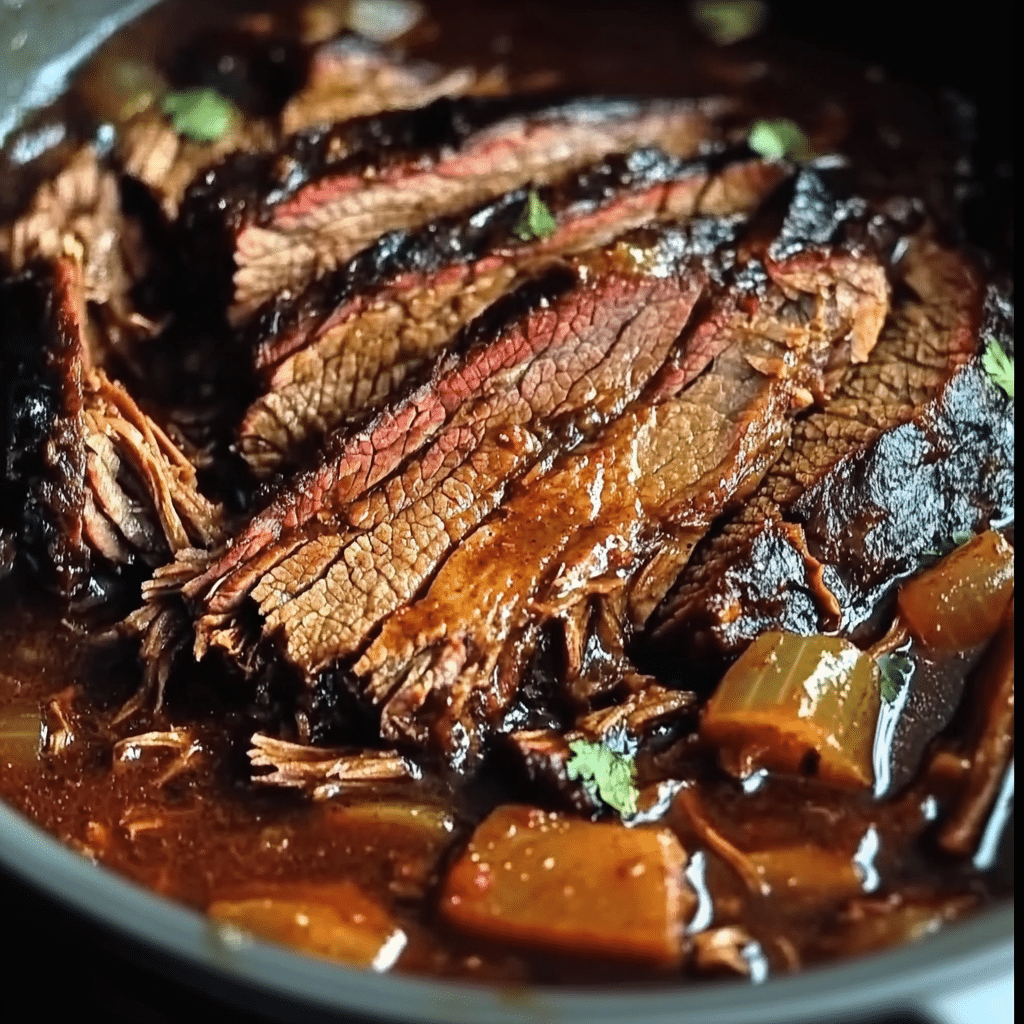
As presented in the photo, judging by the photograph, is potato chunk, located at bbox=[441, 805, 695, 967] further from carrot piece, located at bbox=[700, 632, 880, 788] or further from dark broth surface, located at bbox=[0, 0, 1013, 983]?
carrot piece, located at bbox=[700, 632, 880, 788]

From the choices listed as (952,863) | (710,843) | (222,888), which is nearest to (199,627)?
(222,888)

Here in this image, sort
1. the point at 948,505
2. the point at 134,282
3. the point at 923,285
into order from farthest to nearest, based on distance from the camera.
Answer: the point at 134,282 < the point at 923,285 < the point at 948,505

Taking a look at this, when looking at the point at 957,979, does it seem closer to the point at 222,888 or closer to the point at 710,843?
the point at 710,843

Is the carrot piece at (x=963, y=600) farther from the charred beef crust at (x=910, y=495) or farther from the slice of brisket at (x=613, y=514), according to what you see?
the slice of brisket at (x=613, y=514)

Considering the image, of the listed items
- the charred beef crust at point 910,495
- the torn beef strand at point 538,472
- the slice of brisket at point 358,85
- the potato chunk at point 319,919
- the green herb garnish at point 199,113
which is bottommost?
the charred beef crust at point 910,495

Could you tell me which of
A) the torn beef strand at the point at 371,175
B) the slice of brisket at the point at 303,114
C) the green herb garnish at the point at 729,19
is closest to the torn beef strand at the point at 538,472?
the torn beef strand at the point at 371,175

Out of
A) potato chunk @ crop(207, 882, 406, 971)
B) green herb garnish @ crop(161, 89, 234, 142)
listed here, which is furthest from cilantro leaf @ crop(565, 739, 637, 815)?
green herb garnish @ crop(161, 89, 234, 142)
